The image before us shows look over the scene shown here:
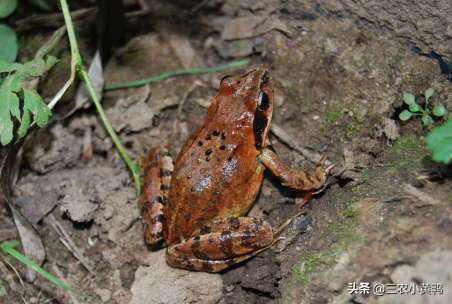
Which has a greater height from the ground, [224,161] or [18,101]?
[18,101]

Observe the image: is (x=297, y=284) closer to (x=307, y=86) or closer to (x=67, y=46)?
(x=307, y=86)

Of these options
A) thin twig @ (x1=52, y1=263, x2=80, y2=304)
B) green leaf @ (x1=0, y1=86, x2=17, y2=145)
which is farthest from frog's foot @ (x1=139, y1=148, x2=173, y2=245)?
green leaf @ (x1=0, y1=86, x2=17, y2=145)

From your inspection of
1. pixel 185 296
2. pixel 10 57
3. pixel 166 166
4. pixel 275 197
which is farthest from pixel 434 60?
pixel 10 57

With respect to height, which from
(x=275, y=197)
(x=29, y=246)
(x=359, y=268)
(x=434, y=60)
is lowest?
(x=29, y=246)

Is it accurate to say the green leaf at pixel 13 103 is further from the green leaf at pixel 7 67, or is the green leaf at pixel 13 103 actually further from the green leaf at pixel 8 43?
the green leaf at pixel 8 43

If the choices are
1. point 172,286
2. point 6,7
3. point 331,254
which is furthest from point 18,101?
point 331,254

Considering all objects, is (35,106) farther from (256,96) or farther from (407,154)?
(407,154)

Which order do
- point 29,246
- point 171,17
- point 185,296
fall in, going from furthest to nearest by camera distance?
point 171,17, point 29,246, point 185,296

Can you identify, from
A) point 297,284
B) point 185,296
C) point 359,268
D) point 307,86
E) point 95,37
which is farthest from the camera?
point 95,37
